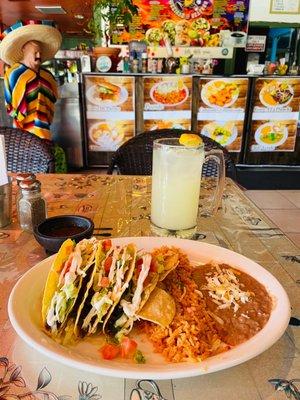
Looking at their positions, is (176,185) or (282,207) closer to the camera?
(176,185)

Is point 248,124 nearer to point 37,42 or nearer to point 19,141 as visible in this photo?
point 37,42

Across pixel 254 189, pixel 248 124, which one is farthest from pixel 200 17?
pixel 254 189

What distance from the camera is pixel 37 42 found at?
3.46m

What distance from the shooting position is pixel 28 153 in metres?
1.93

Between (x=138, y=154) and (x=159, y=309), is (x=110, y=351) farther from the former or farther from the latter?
(x=138, y=154)

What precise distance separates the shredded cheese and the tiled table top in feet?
0.34

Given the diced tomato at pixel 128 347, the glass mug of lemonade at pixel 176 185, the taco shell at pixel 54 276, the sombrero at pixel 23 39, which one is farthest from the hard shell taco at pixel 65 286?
the sombrero at pixel 23 39

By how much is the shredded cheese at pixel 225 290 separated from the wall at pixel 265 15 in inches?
212

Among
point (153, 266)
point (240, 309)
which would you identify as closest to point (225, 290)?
point (240, 309)

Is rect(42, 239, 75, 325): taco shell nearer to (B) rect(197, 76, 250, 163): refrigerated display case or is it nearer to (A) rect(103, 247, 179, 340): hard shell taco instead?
(A) rect(103, 247, 179, 340): hard shell taco

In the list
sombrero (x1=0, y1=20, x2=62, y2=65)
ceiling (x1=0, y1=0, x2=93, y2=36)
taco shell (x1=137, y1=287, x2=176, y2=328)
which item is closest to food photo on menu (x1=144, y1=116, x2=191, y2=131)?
sombrero (x1=0, y1=20, x2=62, y2=65)

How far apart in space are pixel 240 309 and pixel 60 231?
1.80 ft

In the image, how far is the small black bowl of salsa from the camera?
91 centimetres

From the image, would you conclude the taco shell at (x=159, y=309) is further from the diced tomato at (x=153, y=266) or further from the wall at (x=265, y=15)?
the wall at (x=265, y=15)
